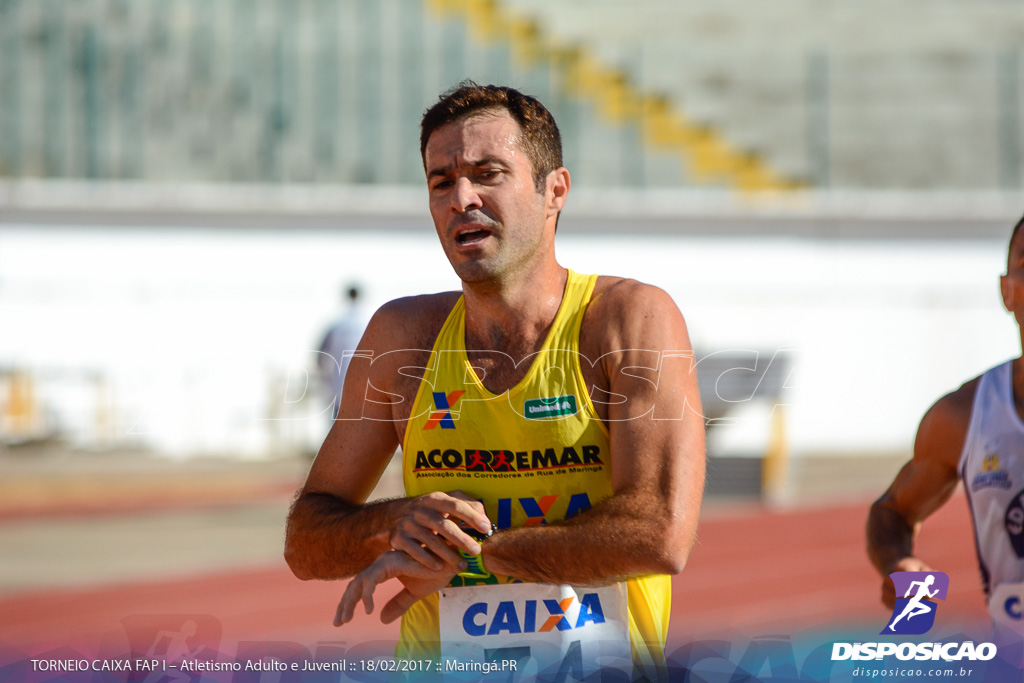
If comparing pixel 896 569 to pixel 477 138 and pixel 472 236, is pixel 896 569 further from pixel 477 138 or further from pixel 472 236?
pixel 477 138

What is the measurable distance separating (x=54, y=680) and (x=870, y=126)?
18.5 m

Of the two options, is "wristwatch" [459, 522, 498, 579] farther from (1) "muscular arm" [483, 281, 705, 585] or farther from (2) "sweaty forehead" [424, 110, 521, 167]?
(2) "sweaty forehead" [424, 110, 521, 167]

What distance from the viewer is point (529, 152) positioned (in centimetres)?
255

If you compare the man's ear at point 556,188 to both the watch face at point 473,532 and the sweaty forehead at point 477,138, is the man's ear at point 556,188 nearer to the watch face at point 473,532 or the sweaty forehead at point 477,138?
the sweaty forehead at point 477,138

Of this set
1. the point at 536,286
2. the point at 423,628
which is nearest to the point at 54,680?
the point at 423,628

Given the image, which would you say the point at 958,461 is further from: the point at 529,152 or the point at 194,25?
Answer: the point at 194,25

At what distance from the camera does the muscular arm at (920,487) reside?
286 centimetres

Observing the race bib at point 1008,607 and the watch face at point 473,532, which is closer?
the watch face at point 473,532

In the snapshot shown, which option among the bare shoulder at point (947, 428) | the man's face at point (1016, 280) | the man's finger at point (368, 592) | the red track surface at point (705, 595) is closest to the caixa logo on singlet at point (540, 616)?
the man's finger at point (368, 592)

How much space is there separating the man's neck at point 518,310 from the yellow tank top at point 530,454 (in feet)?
0.16

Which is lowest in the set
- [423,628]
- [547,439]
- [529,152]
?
[423,628]

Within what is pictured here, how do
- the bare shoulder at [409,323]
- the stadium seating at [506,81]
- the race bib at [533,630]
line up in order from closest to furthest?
the race bib at [533,630] < the bare shoulder at [409,323] < the stadium seating at [506,81]

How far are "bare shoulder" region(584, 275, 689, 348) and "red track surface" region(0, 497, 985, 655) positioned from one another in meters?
3.61

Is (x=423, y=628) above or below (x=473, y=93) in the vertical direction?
below
